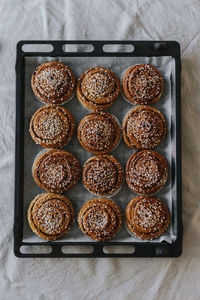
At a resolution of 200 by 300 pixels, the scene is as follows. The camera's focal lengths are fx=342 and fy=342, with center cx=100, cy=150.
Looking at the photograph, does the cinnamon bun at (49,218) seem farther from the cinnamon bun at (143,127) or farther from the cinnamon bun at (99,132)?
the cinnamon bun at (143,127)

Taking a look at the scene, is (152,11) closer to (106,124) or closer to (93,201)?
Answer: (106,124)

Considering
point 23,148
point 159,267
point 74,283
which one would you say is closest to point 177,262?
point 159,267

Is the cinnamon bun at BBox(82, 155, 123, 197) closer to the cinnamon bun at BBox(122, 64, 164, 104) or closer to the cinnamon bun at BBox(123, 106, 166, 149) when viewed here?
the cinnamon bun at BBox(123, 106, 166, 149)

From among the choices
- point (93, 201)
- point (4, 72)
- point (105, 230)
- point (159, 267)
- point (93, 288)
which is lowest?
point (93, 288)

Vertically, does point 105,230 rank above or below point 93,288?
above

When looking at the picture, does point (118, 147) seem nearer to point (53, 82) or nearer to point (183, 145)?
point (183, 145)

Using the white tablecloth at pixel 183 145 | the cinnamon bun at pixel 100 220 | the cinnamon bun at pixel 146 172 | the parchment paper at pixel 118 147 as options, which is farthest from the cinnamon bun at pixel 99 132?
the white tablecloth at pixel 183 145

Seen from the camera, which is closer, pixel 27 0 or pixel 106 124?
pixel 106 124
